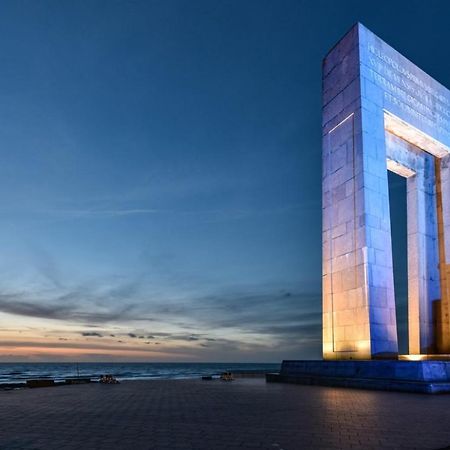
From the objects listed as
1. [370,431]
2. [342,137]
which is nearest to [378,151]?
[342,137]

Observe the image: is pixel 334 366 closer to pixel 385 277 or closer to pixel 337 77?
pixel 385 277

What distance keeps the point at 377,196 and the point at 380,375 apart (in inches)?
354

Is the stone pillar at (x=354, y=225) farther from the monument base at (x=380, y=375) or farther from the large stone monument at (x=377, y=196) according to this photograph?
the monument base at (x=380, y=375)

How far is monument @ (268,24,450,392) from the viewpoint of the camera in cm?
2091

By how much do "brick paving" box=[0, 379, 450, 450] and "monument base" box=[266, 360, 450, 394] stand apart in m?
2.13

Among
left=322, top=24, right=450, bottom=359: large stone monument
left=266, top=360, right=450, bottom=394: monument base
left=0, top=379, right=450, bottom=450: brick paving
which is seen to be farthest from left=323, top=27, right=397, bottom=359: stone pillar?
left=0, top=379, right=450, bottom=450: brick paving

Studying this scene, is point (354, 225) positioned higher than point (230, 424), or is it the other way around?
point (354, 225)

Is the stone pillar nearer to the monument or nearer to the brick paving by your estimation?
the monument

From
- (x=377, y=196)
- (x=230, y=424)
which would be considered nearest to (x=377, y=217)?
(x=377, y=196)

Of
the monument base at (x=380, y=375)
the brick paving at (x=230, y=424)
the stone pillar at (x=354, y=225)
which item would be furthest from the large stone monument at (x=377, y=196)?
the brick paving at (x=230, y=424)

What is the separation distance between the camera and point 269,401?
44.0 ft

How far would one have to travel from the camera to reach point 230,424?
9102 mm

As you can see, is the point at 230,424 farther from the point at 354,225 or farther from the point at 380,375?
the point at 354,225

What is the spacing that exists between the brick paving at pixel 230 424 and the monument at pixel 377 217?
5747 millimetres
